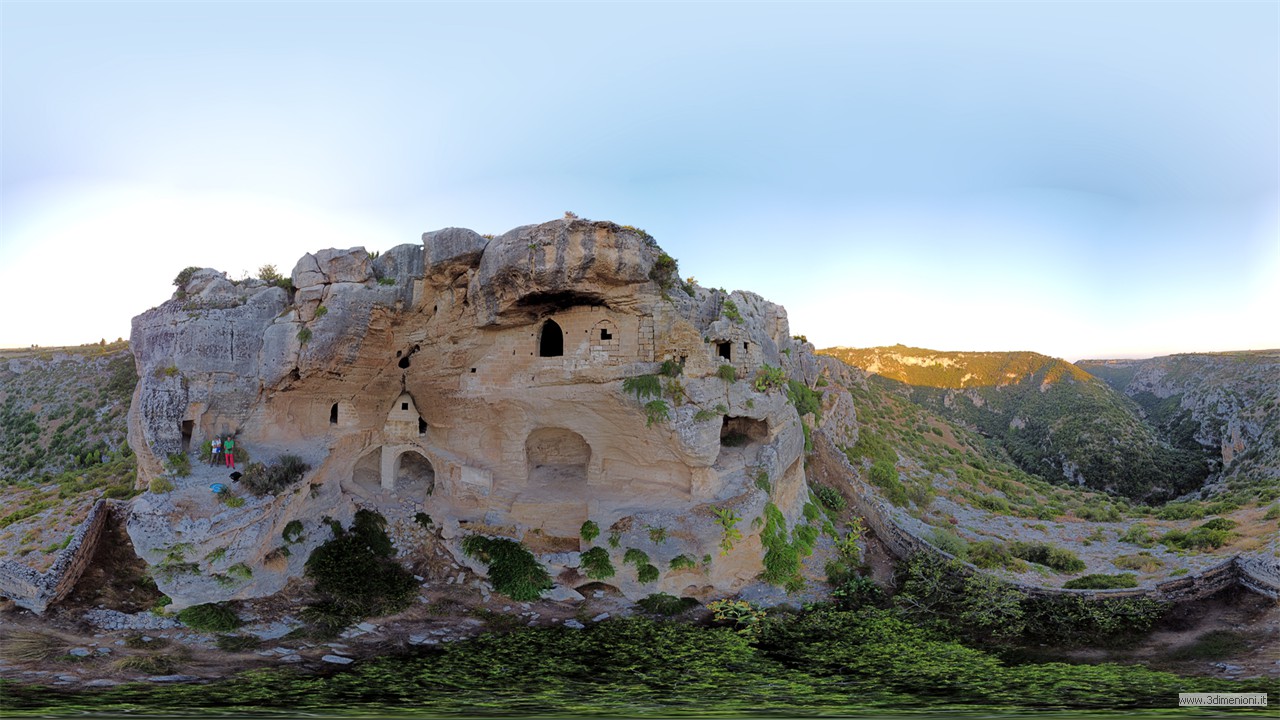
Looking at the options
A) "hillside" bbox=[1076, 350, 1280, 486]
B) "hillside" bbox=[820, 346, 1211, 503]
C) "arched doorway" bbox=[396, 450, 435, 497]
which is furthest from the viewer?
"hillside" bbox=[820, 346, 1211, 503]

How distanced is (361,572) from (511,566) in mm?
4231

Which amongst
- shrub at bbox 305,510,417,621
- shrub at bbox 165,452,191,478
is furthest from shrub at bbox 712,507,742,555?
Result: shrub at bbox 165,452,191,478

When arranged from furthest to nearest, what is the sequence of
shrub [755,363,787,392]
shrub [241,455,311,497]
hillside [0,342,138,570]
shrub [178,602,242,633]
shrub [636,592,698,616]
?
shrub [755,363,787,392] < hillside [0,342,138,570] < shrub [636,592,698,616] < shrub [241,455,311,497] < shrub [178,602,242,633]

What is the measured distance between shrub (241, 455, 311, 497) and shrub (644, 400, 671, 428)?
10.5 m

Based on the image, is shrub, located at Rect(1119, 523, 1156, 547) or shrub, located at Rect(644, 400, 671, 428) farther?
shrub, located at Rect(1119, 523, 1156, 547)

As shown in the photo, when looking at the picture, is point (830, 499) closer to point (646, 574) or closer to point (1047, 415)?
point (646, 574)

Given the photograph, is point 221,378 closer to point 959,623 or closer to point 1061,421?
point 959,623

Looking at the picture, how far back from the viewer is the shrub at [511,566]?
15.2 m

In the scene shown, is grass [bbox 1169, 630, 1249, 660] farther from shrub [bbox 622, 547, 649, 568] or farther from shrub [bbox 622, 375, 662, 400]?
shrub [bbox 622, 375, 662, 400]

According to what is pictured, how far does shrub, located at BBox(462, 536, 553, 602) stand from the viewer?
1517cm

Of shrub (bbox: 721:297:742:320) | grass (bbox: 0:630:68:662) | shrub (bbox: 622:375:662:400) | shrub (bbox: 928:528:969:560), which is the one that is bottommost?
shrub (bbox: 928:528:969:560)

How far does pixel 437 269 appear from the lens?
16328mm

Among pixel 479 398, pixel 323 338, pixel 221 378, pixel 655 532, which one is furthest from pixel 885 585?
pixel 221 378

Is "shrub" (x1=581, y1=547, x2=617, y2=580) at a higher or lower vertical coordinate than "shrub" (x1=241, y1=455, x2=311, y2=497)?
lower
